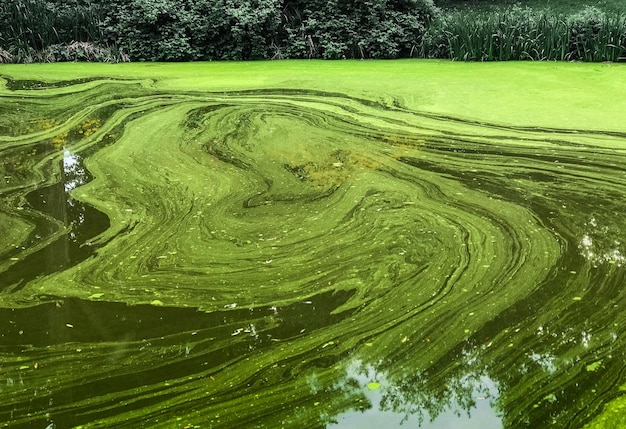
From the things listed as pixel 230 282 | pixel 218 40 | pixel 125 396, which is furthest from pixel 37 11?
pixel 125 396

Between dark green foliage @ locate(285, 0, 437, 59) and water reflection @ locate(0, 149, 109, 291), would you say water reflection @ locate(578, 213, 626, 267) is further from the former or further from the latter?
dark green foliage @ locate(285, 0, 437, 59)

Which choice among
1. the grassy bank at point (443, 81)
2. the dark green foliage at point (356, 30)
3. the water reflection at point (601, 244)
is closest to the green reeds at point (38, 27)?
the grassy bank at point (443, 81)

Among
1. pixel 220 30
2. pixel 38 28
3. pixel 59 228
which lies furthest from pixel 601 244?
pixel 38 28

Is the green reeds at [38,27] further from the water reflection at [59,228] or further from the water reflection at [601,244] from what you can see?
the water reflection at [601,244]

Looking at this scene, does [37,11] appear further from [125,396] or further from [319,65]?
[125,396]

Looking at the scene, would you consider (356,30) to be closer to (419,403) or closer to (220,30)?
(220,30)

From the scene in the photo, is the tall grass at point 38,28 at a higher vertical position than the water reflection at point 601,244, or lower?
higher
